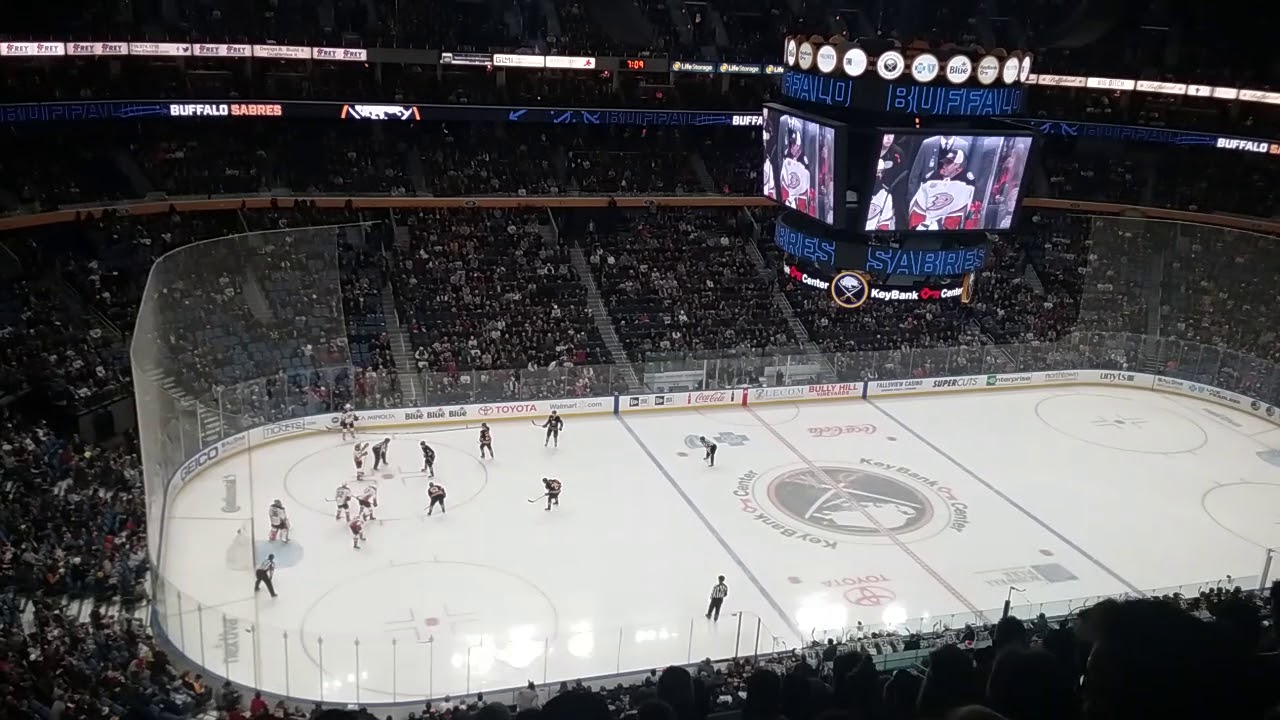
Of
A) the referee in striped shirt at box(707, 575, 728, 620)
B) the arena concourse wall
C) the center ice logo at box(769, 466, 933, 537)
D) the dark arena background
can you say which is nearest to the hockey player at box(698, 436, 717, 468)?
the dark arena background

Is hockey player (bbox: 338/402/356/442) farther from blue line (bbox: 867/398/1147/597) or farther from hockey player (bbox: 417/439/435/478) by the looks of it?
blue line (bbox: 867/398/1147/597)

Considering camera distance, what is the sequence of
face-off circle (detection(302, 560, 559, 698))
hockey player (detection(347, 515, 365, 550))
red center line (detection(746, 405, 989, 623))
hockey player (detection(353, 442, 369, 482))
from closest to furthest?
face-off circle (detection(302, 560, 559, 698))
red center line (detection(746, 405, 989, 623))
hockey player (detection(347, 515, 365, 550))
hockey player (detection(353, 442, 369, 482))

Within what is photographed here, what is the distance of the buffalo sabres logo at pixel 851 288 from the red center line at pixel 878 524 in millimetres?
4553

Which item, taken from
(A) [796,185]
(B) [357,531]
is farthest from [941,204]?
(B) [357,531]

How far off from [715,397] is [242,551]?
561 inches

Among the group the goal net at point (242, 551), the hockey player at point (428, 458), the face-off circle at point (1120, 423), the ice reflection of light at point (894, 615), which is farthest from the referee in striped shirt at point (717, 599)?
the face-off circle at point (1120, 423)

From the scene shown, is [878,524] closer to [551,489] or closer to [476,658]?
[551,489]

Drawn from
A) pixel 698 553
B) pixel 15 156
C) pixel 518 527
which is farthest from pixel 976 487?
pixel 15 156

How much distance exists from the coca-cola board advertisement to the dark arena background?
28cm

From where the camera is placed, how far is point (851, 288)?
22.9 meters

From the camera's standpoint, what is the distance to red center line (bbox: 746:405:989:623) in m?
19.6

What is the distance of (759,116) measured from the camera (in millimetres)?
37781

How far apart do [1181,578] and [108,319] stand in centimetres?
2444

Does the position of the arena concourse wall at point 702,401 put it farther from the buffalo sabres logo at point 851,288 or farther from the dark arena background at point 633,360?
the buffalo sabres logo at point 851,288
